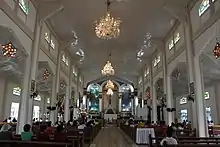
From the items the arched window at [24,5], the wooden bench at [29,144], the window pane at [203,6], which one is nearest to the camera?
the wooden bench at [29,144]

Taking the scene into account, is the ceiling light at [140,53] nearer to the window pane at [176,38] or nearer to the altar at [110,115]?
the window pane at [176,38]

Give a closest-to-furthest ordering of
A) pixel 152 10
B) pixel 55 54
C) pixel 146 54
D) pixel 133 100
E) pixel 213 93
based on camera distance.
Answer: pixel 152 10 < pixel 55 54 < pixel 213 93 < pixel 146 54 < pixel 133 100

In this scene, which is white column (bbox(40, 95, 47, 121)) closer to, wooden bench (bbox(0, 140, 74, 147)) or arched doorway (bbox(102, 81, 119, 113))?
arched doorway (bbox(102, 81, 119, 113))

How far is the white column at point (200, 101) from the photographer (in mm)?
9336

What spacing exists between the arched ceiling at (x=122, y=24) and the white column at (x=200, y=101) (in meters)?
3.02

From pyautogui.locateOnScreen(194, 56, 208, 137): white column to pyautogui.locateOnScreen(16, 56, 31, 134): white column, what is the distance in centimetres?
769

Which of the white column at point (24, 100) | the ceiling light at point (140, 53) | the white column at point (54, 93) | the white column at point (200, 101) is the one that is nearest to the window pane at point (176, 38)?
the white column at point (200, 101)

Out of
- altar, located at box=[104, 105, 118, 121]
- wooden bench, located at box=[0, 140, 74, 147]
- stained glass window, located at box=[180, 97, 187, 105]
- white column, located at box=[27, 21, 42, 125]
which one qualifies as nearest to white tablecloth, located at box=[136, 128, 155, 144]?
white column, located at box=[27, 21, 42, 125]

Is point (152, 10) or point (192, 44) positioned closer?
point (192, 44)

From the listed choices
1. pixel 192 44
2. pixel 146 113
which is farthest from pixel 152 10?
pixel 146 113

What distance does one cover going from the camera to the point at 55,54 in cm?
1511

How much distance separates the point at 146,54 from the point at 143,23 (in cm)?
684

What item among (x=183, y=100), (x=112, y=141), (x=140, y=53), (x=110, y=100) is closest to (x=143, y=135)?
(x=112, y=141)

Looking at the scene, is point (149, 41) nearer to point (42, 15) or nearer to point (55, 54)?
point (55, 54)
